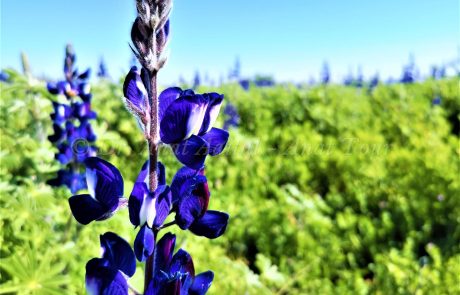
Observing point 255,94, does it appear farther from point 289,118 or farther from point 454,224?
point 454,224

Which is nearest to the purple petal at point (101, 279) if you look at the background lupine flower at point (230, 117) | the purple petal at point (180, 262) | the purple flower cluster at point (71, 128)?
the purple petal at point (180, 262)

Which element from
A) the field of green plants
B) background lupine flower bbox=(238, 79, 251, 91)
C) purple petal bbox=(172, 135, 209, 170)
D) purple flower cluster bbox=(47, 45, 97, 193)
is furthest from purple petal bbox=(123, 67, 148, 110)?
background lupine flower bbox=(238, 79, 251, 91)

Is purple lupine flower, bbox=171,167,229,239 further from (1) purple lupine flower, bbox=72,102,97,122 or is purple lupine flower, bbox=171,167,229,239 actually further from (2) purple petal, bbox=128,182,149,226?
(1) purple lupine flower, bbox=72,102,97,122

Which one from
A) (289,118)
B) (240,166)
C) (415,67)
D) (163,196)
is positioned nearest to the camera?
(163,196)

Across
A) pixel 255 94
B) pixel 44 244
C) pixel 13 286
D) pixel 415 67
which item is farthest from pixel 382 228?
pixel 415 67

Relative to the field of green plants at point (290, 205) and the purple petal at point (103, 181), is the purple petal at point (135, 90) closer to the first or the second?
the purple petal at point (103, 181)

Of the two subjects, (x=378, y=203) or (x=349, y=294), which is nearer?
(x=349, y=294)
